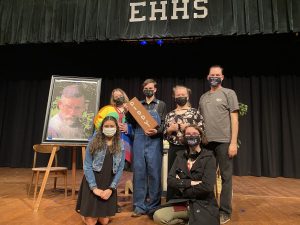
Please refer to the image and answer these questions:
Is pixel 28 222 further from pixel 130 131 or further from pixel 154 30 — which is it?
pixel 154 30

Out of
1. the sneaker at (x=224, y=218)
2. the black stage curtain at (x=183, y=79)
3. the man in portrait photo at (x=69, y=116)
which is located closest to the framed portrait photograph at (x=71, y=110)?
the man in portrait photo at (x=69, y=116)

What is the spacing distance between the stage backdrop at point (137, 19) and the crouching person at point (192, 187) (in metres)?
3.49

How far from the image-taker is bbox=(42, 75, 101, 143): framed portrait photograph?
3.45m

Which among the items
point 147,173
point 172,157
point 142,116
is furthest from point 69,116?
point 172,157

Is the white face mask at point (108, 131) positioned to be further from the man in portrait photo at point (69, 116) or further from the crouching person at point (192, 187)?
the man in portrait photo at point (69, 116)

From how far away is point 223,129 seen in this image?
9.26ft

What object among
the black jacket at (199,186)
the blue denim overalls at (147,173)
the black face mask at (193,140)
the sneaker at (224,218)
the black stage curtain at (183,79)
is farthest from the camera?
the black stage curtain at (183,79)

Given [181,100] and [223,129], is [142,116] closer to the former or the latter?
[181,100]

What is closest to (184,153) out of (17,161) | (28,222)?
(28,222)

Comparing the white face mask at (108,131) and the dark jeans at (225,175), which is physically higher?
the white face mask at (108,131)

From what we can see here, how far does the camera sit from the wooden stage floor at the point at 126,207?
2770 millimetres

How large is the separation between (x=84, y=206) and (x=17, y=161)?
6.04 metres

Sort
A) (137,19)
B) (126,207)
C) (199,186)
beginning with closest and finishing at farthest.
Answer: (199,186)
(126,207)
(137,19)

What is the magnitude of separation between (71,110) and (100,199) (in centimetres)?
137
